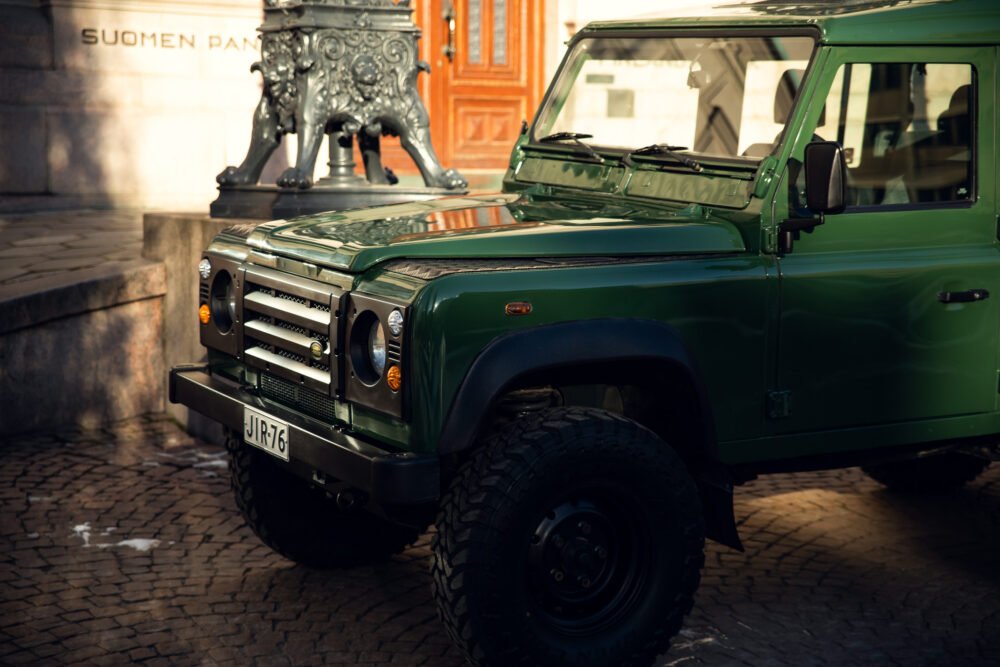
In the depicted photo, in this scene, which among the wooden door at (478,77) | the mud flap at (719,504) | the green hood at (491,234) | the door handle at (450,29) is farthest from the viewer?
the wooden door at (478,77)

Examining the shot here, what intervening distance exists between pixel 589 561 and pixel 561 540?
0.38 ft

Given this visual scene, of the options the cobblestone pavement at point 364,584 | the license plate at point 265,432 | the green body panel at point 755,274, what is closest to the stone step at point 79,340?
the cobblestone pavement at point 364,584

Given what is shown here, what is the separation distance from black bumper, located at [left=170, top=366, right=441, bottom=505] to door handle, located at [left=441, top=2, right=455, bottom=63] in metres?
8.74

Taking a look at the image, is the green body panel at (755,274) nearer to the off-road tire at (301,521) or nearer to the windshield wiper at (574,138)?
the windshield wiper at (574,138)

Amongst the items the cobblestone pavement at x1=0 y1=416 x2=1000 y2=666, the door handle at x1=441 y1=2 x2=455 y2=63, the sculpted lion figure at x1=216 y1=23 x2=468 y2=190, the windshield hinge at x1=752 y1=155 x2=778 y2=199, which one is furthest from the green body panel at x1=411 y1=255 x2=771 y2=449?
the door handle at x1=441 y1=2 x2=455 y2=63

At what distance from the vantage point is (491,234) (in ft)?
14.9

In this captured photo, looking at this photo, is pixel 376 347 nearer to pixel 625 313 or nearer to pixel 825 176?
pixel 625 313

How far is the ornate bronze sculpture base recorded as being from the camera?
7.76m

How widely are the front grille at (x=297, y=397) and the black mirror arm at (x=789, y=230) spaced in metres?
1.53

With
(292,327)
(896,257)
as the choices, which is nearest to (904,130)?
(896,257)

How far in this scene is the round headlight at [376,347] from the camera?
4.34 meters

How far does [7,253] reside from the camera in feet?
28.7

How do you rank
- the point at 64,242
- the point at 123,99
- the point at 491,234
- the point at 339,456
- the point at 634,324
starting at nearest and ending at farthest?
1. the point at 339,456
2. the point at 634,324
3. the point at 491,234
4. the point at 64,242
5. the point at 123,99

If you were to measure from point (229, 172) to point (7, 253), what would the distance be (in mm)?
1655
